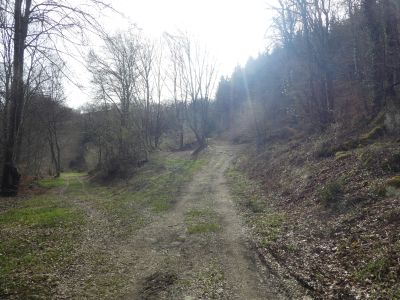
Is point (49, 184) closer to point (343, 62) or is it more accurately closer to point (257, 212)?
point (257, 212)

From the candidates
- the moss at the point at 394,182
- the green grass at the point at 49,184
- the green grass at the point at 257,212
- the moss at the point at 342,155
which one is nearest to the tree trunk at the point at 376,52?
the moss at the point at 342,155

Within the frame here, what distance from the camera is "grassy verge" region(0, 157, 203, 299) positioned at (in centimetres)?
738

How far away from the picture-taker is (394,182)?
9938mm

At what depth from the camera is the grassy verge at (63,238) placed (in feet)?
24.2

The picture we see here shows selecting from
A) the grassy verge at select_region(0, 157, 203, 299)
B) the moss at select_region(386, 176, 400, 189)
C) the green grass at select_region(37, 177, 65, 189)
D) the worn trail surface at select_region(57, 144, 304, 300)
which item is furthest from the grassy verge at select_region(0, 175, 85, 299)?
the green grass at select_region(37, 177, 65, 189)

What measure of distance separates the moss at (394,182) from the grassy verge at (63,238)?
7.97 metres

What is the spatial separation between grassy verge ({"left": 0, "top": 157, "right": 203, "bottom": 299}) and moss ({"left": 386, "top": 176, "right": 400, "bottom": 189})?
7.97m

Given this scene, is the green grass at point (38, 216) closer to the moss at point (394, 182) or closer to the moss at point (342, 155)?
the moss at point (394, 182)

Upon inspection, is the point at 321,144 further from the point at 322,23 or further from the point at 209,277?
the point at 209,277

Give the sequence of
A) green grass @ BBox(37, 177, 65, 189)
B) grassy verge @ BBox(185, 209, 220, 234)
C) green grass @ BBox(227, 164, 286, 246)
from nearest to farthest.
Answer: green grass @ BBox(227, 164, 286, 246)
grassy verge @ BBox(185, 209, 220, 234)
green grass @ BBox(37, 177, 65, 189)

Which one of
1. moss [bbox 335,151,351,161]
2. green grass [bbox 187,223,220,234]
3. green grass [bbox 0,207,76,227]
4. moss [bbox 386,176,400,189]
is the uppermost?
moss [bbox 335,151,351,161]

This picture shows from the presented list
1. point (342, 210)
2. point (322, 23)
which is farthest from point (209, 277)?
point (322, 23)

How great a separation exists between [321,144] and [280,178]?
2.85m

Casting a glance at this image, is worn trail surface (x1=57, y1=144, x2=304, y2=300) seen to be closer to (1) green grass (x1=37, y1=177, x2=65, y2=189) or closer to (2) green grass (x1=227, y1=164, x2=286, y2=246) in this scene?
(2) green grass (x1=227, y1=164, x2=286, y2=246)
